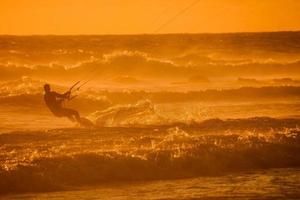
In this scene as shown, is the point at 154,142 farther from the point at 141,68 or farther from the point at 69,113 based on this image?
the point at 141,68

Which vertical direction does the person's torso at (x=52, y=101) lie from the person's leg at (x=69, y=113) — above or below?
above

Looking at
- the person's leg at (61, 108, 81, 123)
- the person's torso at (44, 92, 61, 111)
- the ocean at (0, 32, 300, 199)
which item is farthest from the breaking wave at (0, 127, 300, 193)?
the person's torso at (44, 92, 61, 111)

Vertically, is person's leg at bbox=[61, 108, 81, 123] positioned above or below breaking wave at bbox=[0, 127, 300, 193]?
above

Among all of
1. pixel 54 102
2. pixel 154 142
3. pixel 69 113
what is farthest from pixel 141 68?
pixel 154 142

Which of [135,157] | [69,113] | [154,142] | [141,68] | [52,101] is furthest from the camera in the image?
[141,68]

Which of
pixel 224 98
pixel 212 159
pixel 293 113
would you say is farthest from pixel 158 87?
pixel 212 159

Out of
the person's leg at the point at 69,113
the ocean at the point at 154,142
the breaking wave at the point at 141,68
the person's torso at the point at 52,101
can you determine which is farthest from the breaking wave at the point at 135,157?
the breaking wave at the point at 141,68

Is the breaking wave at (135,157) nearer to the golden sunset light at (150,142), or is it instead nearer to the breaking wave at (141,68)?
the golden sunset light at (150,142)

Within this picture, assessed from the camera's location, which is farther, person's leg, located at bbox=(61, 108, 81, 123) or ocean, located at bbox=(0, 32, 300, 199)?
person's leg, located at bbox=(61, 108, 81, 123)

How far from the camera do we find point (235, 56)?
56250 millimetres

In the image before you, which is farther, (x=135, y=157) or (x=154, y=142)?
(x=154, y=142)

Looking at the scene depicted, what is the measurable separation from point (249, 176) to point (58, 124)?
356 inches

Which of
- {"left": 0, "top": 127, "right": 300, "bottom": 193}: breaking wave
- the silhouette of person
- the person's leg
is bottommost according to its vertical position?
{"left": 0, "top": 127, "right": 300, "bottom": 193}: breaking wave

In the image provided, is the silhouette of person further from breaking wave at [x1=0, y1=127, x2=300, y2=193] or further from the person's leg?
breaking wave at [x1=0, y1=127, x2=300, y2=193]
